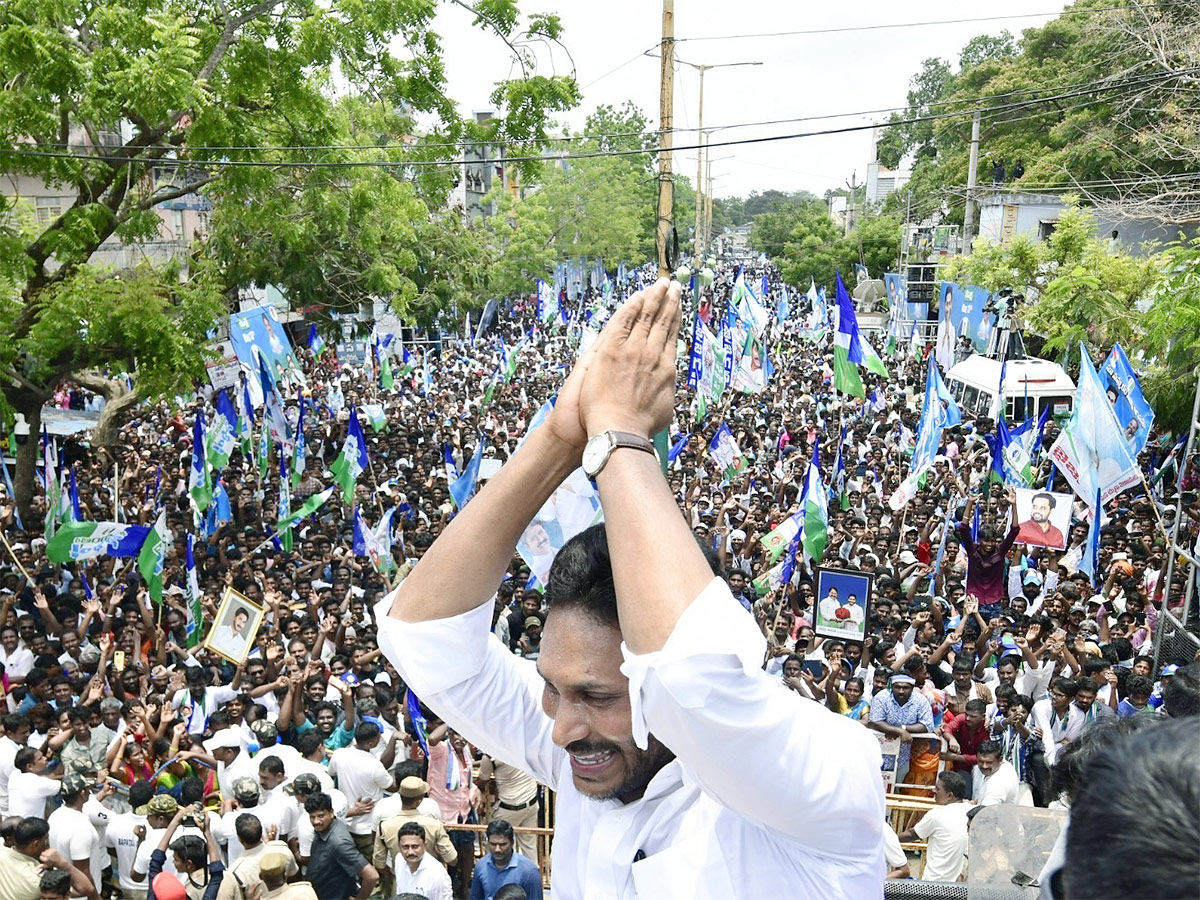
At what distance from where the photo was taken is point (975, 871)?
103 inches

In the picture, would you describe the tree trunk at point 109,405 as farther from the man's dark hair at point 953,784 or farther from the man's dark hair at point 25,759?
the man's dark hair at point 953,784

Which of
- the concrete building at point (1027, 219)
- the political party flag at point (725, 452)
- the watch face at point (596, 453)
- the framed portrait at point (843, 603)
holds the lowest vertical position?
the framed portrait at point (843, 603)

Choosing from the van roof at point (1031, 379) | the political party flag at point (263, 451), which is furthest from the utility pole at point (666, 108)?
the van roof at point (1031, 379)

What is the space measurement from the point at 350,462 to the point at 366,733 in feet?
19.8

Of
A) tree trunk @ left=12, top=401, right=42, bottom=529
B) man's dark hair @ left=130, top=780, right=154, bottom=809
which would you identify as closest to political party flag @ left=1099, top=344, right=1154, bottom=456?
man's dark hair @ left=130, top=780, right=154, bottom=809

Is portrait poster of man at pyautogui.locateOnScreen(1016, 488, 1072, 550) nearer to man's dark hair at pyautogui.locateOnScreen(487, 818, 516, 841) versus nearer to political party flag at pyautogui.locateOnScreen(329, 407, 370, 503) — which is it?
man's dark hair at pyautogui.locateOnScreen(487, 818, 516, 841)

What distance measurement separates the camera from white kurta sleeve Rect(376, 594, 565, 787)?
5.22ft

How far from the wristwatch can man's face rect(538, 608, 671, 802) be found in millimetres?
267

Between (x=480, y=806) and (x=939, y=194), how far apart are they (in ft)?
130

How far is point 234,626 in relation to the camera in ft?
25.1

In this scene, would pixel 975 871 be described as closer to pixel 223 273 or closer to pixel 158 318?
pixel 158 318

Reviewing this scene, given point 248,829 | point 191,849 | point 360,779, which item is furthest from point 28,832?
point 360,779

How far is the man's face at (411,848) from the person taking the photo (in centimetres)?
504

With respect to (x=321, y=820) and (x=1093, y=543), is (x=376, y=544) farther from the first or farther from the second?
(x=1093, y=543)
